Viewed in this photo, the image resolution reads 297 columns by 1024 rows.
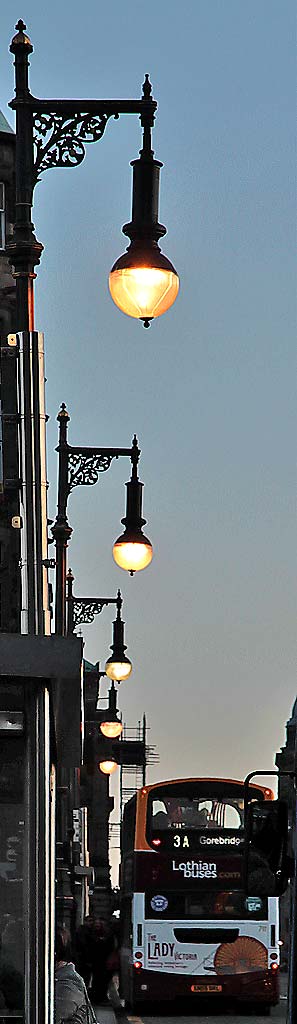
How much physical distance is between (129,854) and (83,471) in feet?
43.4

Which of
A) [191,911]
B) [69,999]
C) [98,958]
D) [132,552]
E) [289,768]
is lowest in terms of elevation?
[69,999]

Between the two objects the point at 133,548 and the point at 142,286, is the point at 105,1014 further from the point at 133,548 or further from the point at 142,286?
the point at 142,286

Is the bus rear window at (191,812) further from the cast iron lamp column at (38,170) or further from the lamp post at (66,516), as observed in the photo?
the cast iron lamp column at (38,170)

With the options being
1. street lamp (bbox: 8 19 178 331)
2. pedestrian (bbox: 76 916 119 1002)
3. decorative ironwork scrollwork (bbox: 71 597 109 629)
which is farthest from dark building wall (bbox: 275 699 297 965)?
pedestrian (bbox: 76 916 119 1002)

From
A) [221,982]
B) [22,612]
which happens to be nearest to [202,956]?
[221,982]

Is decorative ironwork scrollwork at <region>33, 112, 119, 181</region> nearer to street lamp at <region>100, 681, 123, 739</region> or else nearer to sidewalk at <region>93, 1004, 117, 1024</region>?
sidewalk at <region>93, 1004, 117, 1024</region>

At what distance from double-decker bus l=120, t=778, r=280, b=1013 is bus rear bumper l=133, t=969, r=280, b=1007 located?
0.05 feet

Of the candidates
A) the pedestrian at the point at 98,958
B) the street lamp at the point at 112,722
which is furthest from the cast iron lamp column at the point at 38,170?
the street lamp at the point at 112,722

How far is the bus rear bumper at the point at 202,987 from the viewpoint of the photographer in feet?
105

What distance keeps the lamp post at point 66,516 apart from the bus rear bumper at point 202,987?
11.6 m

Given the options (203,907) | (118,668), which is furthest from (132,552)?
(203,907)

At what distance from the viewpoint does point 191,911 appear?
3203cm

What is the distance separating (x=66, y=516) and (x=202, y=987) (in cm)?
1270

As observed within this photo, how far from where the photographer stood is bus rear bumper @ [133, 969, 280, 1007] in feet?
105
